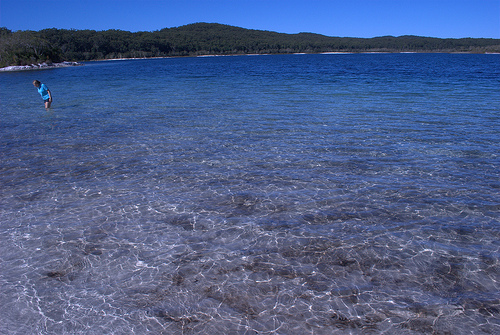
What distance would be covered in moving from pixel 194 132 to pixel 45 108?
1197cm

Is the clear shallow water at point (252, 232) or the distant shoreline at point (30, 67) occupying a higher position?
the distant shoreline at point (30, 67)

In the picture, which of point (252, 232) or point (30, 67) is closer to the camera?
point (252, 232)

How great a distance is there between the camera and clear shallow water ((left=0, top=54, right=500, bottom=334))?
15.0 ft

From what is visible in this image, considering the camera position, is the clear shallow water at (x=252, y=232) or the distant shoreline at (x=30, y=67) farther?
the distant shoreline at (x=30, y=67)

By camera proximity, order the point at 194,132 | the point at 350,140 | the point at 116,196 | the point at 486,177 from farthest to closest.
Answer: the point at 194,132
the point at 350,140
the point at 486,177
the point at 116,196

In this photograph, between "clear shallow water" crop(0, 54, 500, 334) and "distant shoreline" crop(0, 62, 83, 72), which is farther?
"distant shoreline" crop(0, 62, 83, 72)

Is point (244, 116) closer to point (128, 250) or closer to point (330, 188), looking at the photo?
point (330, 188)

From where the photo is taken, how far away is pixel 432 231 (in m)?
6.44

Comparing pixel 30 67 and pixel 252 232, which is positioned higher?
pixel 30 67

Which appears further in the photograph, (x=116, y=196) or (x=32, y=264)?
(x=116, y=196)

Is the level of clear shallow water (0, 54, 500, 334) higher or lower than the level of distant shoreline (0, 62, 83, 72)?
lower

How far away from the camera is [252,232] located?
6473 mm

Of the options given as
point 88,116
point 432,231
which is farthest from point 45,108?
point 432,231

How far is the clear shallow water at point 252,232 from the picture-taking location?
179 inches
